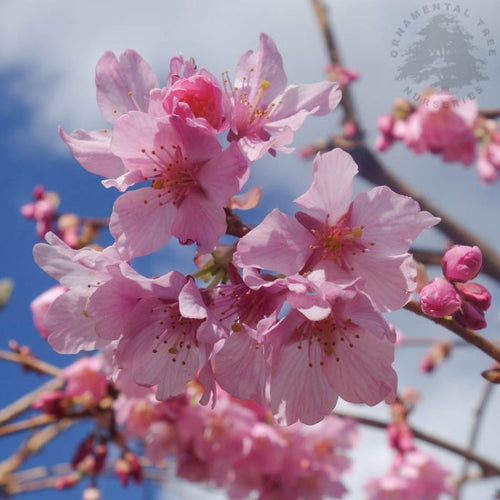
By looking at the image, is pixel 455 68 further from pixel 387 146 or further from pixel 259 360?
pixel 387 146

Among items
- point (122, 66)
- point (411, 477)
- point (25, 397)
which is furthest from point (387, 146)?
point (122, 66)

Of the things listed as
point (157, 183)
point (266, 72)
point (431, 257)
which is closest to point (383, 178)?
point (431, 257)

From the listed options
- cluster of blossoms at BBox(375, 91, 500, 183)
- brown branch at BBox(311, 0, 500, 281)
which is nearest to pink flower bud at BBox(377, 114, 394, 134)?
cluster of blossoms at BBox(375, 91, 500, 183)

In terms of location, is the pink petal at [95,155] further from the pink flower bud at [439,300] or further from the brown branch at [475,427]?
the brown branch at [475,427]

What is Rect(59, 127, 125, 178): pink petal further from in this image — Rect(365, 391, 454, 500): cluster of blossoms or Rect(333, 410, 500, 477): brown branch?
Rect(365, 391, 454, 500): cluster of blossoms

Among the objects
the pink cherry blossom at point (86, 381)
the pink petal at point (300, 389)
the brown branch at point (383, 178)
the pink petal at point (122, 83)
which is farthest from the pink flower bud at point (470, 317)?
the pink cherry blossom at point (86, 381)

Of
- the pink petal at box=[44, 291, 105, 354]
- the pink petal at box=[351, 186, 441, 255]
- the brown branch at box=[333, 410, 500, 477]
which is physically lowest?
the brown branch at box=[333, 410, 500, 477]

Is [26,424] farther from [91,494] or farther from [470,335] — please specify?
[470,335]
